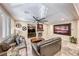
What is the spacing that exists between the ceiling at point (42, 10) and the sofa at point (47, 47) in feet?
1.64

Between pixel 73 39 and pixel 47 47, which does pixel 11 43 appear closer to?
pixel 47 47

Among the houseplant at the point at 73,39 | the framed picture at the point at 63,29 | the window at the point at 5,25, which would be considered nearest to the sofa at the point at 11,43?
the window at the point at 5,25

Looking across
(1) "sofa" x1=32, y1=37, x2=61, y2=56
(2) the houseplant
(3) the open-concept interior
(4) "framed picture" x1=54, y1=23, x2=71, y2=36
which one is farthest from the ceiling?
(1) "sofa" x1=32, y1=37, x2=61, y2=56

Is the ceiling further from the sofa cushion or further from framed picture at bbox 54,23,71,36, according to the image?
the sofa cushion

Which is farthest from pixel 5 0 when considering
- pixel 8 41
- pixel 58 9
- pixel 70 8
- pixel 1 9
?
pixel 70 8

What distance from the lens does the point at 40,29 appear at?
6.99 feet

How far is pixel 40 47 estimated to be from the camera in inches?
78.9

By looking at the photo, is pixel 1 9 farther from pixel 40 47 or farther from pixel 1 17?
pixel 40 47

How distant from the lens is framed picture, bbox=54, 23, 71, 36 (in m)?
2.10

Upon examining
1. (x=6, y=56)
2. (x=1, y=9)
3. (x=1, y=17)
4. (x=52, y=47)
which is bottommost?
(x=6, y=56)

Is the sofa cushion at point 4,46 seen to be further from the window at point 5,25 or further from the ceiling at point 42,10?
the ceiling at point 42,10

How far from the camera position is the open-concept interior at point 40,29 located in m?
2.02

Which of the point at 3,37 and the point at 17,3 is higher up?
the point at 17,3

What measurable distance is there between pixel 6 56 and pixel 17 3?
1.09m
